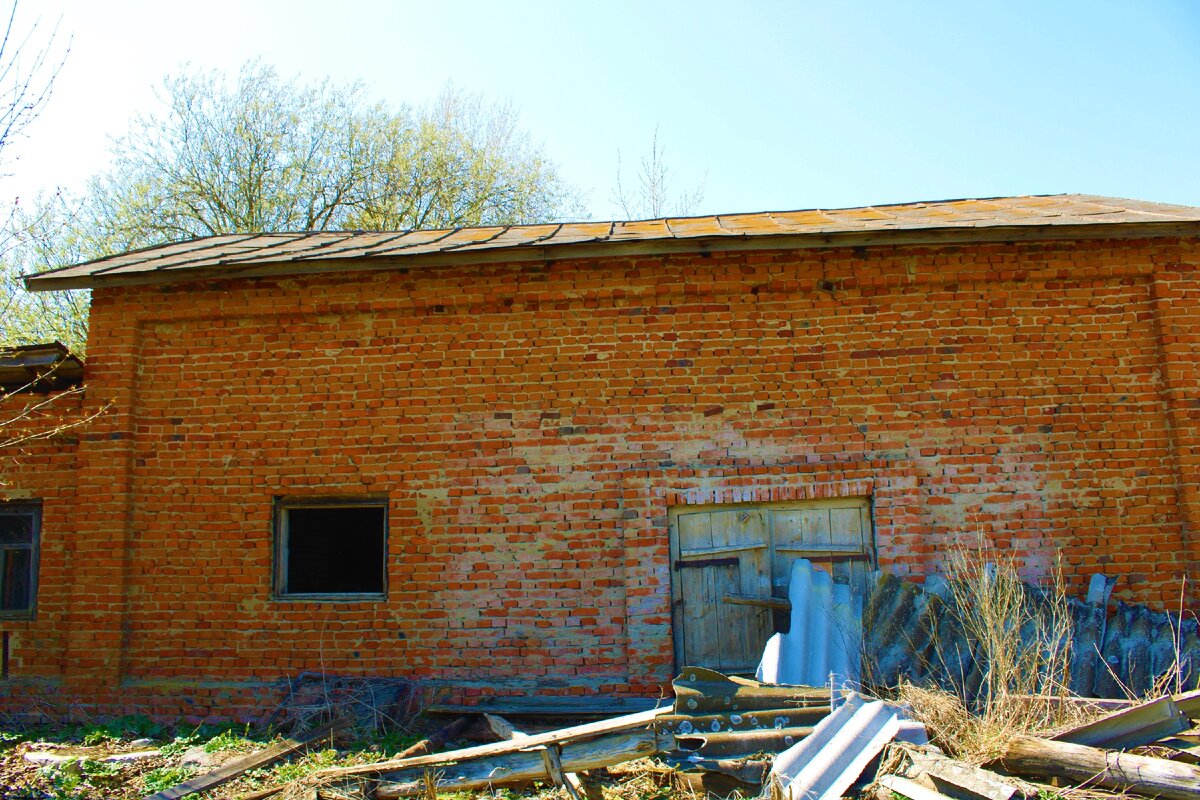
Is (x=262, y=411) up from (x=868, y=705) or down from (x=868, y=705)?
up

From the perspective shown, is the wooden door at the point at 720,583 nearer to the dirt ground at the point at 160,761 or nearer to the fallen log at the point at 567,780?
the dirt ground at the point at 160,761

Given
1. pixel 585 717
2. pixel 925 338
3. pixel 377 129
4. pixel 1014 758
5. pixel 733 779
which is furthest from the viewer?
pixel 377 129

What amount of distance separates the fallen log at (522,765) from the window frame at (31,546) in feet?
13.9

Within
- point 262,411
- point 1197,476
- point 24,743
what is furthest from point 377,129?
point 1197,476

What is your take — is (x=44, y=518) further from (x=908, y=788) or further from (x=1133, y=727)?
(x=1133, y=727)

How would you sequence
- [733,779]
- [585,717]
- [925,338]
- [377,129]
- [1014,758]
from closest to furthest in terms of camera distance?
[1014,758]
[733,779]
[585,717]
[925,338]
[377,129]

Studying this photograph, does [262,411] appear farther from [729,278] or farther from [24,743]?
[729,278]

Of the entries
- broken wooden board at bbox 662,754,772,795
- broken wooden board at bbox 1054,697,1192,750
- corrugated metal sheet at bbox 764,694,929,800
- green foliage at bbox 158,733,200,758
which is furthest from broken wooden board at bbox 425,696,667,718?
broken wooden board at bbox 1054,697,1192,750

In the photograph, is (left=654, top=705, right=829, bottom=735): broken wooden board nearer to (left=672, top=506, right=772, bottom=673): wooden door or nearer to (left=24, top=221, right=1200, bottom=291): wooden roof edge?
(left=672, top=506, right=772, bottom=673): wooden door

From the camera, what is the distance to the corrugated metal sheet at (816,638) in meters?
6.07

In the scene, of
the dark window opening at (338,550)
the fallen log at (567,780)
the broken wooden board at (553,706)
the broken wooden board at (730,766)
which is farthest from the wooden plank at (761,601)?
the dark window opening at (338,550)

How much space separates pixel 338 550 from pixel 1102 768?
26.9 feet

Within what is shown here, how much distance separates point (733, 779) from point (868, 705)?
0.94 metres

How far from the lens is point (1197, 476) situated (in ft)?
21.6
